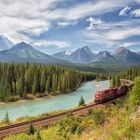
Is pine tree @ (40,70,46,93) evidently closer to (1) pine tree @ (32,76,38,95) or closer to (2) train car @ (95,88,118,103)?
(1) pine tree @ (32,76,38,95)

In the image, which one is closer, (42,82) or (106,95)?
(106,95)

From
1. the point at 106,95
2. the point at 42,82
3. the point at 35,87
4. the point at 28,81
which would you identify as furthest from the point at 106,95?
the point at 42,82

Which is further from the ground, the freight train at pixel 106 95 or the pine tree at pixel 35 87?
the freight train at pixel 106 95

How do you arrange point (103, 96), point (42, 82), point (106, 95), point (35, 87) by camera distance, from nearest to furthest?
1. point (103, 96)
2. point (106, 95)
3. point (35, 87)
4. point (42, 82)

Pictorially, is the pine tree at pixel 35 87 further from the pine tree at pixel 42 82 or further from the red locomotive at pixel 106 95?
the red locomotive at pixel 106 95

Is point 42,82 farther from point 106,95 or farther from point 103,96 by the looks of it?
point 103,96

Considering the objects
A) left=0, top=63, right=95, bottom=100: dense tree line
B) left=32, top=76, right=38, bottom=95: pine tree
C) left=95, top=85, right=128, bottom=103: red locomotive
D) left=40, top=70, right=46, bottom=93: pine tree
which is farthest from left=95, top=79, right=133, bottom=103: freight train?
left=40, top=70, right=46, bottom=93: pine tree

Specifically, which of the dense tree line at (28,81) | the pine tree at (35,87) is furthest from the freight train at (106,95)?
the pine tree at (35,87)

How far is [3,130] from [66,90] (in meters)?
83.5

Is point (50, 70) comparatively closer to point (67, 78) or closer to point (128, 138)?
point (67, 78)

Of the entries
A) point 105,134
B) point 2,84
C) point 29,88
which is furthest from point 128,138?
point 29,88

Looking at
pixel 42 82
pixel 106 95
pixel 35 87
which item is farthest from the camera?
pixel 42 82

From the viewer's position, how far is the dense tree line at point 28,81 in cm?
9882

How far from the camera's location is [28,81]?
4291 inches
